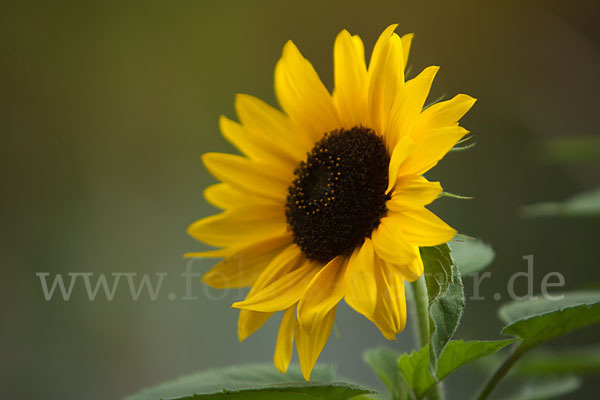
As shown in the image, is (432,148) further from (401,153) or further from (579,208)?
(579,208)

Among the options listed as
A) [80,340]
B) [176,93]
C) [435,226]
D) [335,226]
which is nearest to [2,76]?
[176,93]

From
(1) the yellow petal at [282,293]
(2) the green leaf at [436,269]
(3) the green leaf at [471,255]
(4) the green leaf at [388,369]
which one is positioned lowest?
(4) the green leaf at [388,369]

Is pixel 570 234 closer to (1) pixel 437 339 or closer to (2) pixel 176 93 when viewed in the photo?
(2) pixel 176 93

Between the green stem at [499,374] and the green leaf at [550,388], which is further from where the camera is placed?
the green leaf at [550,388]

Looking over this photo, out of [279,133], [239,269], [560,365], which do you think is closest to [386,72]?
[279,133]

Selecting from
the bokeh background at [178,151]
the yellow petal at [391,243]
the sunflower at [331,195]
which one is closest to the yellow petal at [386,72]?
the sunflower at [331,195]

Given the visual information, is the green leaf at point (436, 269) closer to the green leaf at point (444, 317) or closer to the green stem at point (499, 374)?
the green leaf at point (444, 317)

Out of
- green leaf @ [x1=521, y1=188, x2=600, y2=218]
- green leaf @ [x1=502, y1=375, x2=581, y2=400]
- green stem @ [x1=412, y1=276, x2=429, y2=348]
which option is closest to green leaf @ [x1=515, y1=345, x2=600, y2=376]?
green leaf @ [x1=502, y1=375, x2=581, y2=400]
